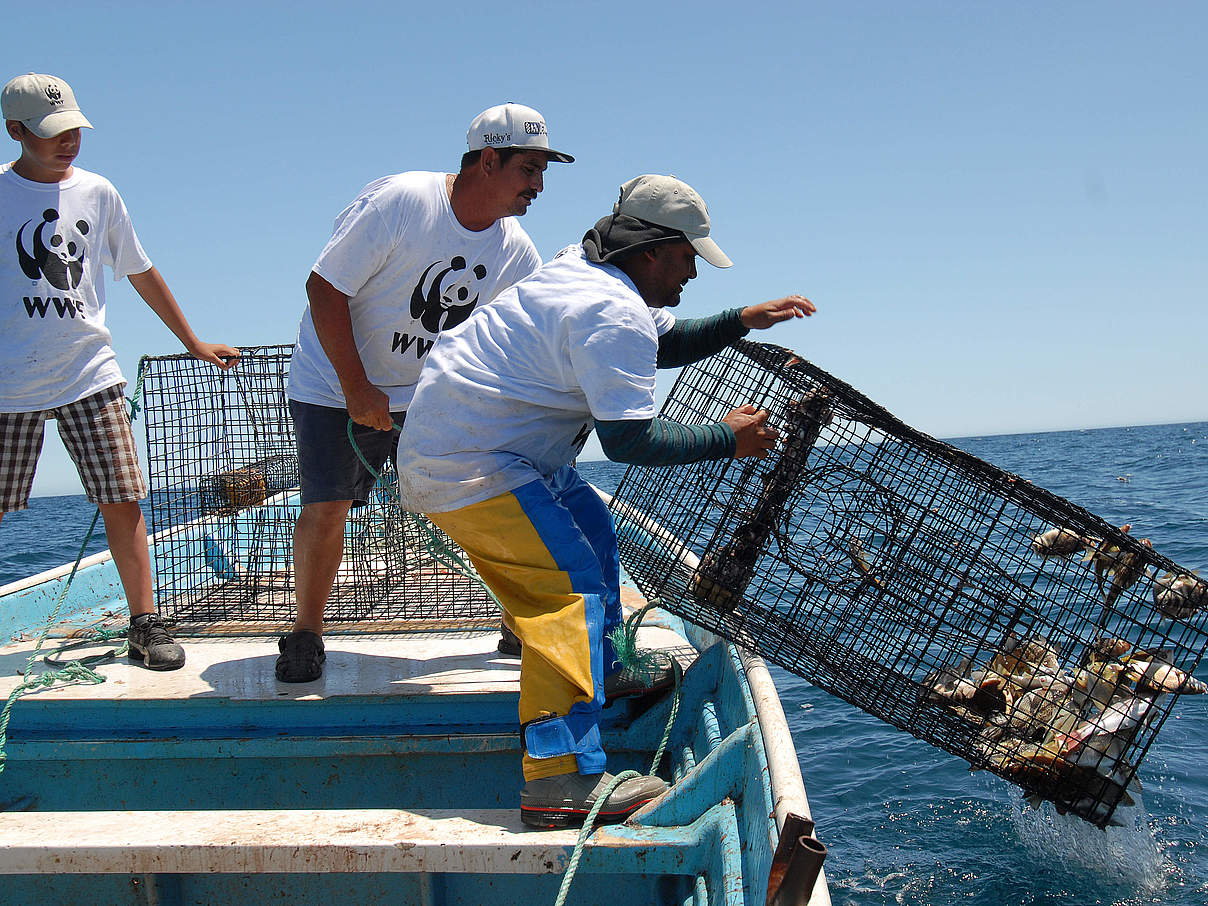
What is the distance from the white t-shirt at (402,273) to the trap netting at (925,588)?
91 centimetres

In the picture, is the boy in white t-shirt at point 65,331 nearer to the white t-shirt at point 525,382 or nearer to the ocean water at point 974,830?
the ocean water at point 974,830

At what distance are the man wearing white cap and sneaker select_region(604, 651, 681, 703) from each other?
101 centimetres

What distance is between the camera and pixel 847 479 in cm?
268

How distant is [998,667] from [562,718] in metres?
1.50

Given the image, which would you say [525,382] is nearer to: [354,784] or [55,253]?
[354,784]

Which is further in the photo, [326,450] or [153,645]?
[153,645]

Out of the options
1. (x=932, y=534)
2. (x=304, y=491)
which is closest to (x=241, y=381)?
(x=304, y=491)

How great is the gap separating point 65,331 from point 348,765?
1.78 meters

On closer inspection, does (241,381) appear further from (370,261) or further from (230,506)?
(370,261)

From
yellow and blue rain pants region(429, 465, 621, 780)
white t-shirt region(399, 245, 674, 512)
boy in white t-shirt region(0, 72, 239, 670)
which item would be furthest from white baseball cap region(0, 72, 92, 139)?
yellow and blue rain pants region(429, 465, 621, 780)

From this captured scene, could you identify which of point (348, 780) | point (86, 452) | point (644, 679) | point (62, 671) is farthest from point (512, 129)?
point (62, 671)

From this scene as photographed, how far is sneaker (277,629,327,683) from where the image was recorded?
299cm

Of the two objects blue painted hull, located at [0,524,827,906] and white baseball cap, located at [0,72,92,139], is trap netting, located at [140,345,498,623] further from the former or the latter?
white baseball cap, located at [0,72,92,139]

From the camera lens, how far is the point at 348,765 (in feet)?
9.30
